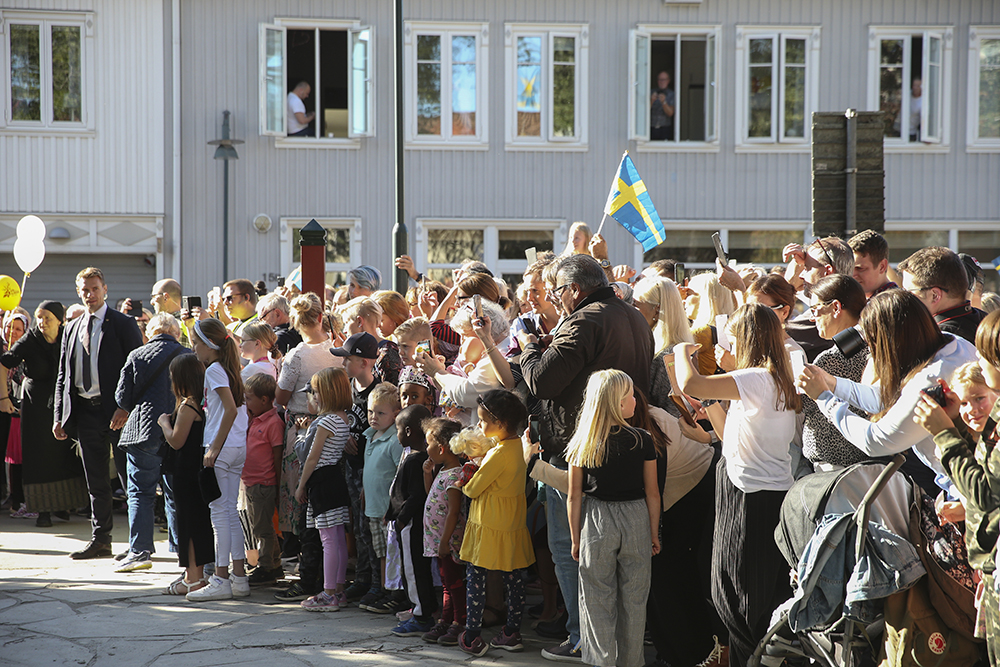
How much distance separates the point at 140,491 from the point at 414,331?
9.19 ft

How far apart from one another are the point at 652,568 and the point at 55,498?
6.37 m

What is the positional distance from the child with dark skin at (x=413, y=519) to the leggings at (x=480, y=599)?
0.39 meters

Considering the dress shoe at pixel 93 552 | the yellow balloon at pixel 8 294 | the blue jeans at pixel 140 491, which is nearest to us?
the blue jeans at pixel 140 491

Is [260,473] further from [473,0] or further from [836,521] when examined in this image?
[473,0]

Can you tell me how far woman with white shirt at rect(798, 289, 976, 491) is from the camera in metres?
3.87

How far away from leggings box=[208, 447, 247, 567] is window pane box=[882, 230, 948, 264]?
14442mm

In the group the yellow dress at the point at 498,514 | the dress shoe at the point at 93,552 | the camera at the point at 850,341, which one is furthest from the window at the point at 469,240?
the camera at the point at 850,341

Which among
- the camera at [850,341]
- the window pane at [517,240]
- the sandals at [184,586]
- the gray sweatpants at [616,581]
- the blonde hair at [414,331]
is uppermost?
the window pane at [517,240]

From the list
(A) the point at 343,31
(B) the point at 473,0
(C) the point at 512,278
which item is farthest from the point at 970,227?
(A) the point at 343,31

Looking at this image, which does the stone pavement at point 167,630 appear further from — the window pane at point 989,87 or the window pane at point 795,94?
the window pane at point 989,87

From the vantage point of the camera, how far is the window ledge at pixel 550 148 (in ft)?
55.8

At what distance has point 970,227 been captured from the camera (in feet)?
58.2

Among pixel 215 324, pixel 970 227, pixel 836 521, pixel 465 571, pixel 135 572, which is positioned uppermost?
pixel 970 227

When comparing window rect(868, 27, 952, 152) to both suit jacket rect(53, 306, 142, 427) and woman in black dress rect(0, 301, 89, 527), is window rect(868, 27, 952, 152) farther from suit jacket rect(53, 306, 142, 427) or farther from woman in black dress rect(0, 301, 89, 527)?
woman in black dress rect(0, 301, 89, 527)
